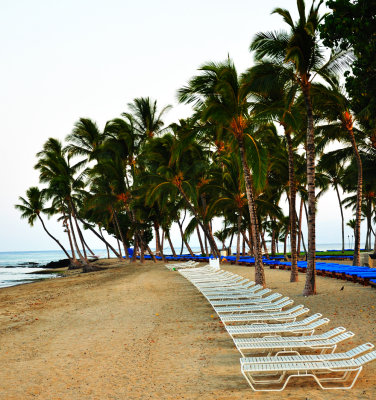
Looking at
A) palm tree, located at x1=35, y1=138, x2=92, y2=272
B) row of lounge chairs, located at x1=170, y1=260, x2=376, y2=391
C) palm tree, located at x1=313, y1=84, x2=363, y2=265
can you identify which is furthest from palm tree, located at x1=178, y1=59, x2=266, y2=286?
palm tree, located at x1=35, y1=138, x2=92, y2=272

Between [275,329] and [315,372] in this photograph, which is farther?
[275,329]

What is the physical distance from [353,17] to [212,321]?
22.3ft

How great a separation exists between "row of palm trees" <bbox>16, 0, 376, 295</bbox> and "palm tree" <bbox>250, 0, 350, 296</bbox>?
0.09 ft

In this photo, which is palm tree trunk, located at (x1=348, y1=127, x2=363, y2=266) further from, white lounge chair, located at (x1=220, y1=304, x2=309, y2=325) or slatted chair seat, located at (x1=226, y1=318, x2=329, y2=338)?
slatted chair seat, located at (x1=226, y1=318, x2=329, y2=338)

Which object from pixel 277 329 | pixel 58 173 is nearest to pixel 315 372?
pixel 277 329

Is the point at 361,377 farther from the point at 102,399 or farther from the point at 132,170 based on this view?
the point at 132,170

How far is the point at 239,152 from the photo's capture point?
15.0m

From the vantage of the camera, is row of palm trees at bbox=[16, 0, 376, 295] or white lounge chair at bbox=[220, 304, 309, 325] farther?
row of palm trees at bbox=[16, 0, 376, 295]

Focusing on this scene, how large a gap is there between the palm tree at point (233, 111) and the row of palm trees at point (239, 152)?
34mm

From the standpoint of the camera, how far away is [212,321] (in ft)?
29.5

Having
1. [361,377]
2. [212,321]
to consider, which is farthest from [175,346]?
[361,377]

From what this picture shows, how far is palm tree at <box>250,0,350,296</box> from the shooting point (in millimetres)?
11070

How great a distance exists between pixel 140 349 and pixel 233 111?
28.3ft

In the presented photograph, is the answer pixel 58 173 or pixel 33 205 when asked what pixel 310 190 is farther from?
pixel 33 205
